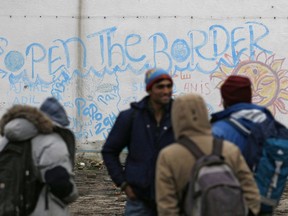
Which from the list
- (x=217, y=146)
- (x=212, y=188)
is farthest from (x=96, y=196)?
(x=212, y=188)

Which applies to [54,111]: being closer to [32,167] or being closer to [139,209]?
[32,167]

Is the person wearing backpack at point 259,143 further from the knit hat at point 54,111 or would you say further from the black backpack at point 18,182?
the black backpack at point 18,182

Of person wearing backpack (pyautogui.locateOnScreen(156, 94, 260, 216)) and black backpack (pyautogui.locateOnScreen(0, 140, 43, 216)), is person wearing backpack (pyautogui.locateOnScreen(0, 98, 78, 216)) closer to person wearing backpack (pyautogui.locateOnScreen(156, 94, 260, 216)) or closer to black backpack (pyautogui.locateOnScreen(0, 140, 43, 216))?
black backpack (pyautogui.locateOnScreen(0, 140, 43, 216))

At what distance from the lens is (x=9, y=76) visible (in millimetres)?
11484

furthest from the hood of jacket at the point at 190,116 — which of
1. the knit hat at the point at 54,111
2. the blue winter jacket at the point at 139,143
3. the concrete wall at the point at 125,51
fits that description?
the concrete wall at the point at 125,51

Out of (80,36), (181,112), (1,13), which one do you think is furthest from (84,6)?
(181,112)

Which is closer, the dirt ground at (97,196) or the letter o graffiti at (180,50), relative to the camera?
the dirt ground at (97,196)

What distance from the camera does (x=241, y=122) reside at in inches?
188

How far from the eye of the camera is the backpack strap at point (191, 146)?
4262mm

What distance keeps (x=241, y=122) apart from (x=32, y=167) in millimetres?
1499

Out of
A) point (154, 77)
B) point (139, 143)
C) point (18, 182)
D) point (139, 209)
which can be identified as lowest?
point (139, 209)

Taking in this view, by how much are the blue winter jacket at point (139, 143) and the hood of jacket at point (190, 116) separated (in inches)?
30.5

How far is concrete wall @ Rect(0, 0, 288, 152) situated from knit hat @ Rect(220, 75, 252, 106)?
6.39 meters

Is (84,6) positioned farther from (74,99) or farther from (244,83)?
(244,83)
